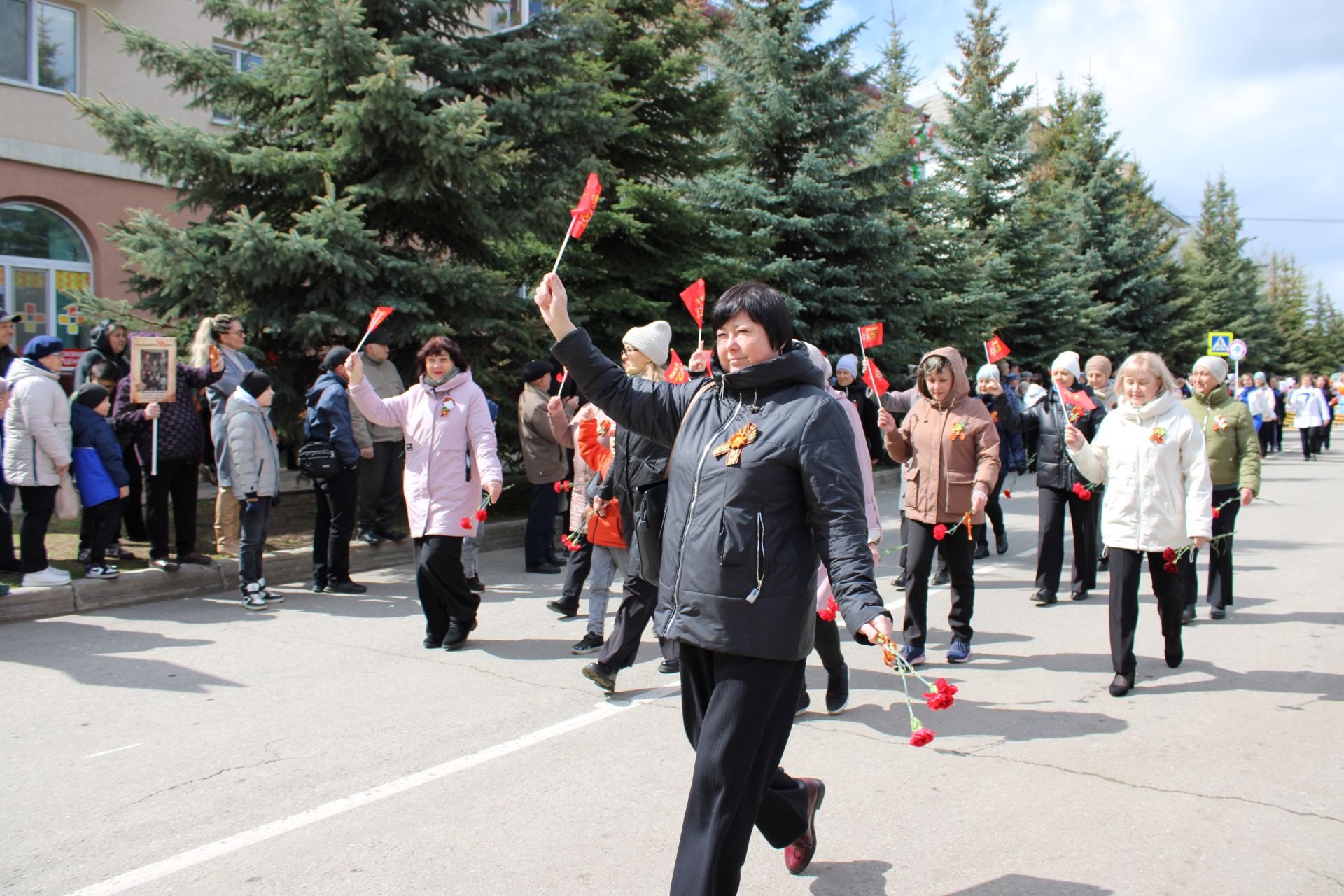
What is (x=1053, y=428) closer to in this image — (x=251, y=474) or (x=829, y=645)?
(x=829, y=645)

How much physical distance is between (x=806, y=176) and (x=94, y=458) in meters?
13.3

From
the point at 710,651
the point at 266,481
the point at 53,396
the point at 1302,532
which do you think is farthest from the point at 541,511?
the point at 1302,532

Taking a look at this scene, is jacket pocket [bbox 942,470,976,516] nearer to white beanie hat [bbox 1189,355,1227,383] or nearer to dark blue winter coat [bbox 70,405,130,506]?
white beanie hat [bbox 1189,355,1227,383]

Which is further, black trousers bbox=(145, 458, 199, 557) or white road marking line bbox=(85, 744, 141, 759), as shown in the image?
black trousers bbox=(145, 458, 199, 557)

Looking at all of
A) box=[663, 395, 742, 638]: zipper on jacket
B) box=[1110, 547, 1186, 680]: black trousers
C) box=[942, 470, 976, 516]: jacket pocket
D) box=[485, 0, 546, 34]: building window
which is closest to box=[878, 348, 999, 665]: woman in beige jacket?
box=[942, 470, 976, 516]: jacket pocket

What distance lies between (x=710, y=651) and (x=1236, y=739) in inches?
136

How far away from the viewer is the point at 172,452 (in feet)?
27.7

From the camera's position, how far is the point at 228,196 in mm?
11148

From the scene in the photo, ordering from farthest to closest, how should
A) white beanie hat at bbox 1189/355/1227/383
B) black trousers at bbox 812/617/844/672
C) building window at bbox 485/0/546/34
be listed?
building window at bbox 485/0/546/34, white beanie hat at bbox 1189/355/1227/383, black trousers at bbox 812/617/844/672

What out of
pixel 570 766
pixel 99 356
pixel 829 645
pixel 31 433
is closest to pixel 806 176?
pixel 99 356

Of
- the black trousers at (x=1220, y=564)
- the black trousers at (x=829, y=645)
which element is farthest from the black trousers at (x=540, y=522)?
the black trousers at (x=1220, y=564)

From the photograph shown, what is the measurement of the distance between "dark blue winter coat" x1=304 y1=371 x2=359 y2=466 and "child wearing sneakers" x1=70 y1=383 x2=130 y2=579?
150 centimetres

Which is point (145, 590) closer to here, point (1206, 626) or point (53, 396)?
point (53, 396)

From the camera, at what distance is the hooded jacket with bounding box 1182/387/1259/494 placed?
7.91m
